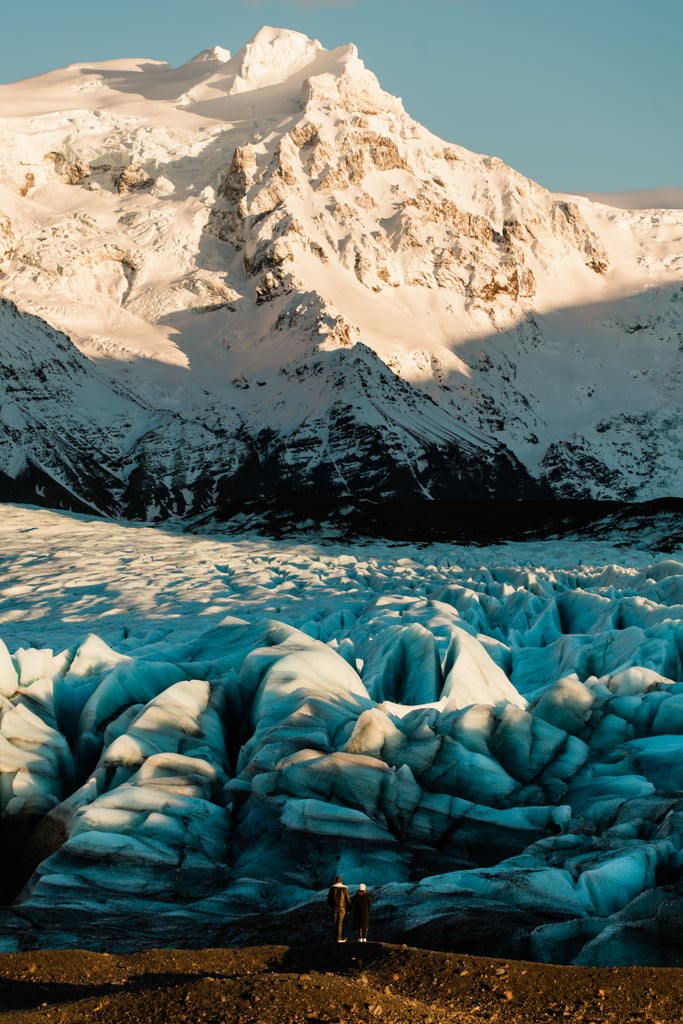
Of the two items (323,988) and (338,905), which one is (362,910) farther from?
(323,988)

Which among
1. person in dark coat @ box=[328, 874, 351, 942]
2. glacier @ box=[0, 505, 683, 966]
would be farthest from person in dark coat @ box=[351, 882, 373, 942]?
glacier @ box=[0, 505, 683, 966]

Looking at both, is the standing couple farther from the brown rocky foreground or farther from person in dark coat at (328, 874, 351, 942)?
the brown rocky foreground

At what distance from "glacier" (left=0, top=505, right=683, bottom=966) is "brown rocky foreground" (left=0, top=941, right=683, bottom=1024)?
6.21ft

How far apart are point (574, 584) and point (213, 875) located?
42.3 meters

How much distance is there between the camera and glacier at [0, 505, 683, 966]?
2041 cm

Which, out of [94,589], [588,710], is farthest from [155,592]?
[588,710]

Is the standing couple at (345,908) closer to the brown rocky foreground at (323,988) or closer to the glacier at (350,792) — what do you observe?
the brown rocky foreground at (323,988)

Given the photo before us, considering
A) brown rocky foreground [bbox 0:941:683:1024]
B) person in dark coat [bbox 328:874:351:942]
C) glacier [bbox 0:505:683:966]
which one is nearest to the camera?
brown rocky foreground [bbox 0:941:683:1024]

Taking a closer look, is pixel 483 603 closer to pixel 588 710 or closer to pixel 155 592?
pixel 155 592

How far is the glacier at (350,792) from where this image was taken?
2041 cm

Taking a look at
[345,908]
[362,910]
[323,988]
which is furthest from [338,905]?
[323,988]

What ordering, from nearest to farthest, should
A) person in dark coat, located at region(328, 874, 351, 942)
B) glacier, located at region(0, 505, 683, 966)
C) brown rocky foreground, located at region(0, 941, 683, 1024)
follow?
brown rocky foreground, located at region(0, 941, 683, 1024) < person in dark coat, located at region(328, 874, 351, 942) < glacier, located at region(0, 505, 683, 966)

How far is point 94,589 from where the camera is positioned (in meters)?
64.8

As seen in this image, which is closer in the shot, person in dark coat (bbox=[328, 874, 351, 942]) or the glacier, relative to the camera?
person in dark coat (bbox=[328, 874, 351, 942])
